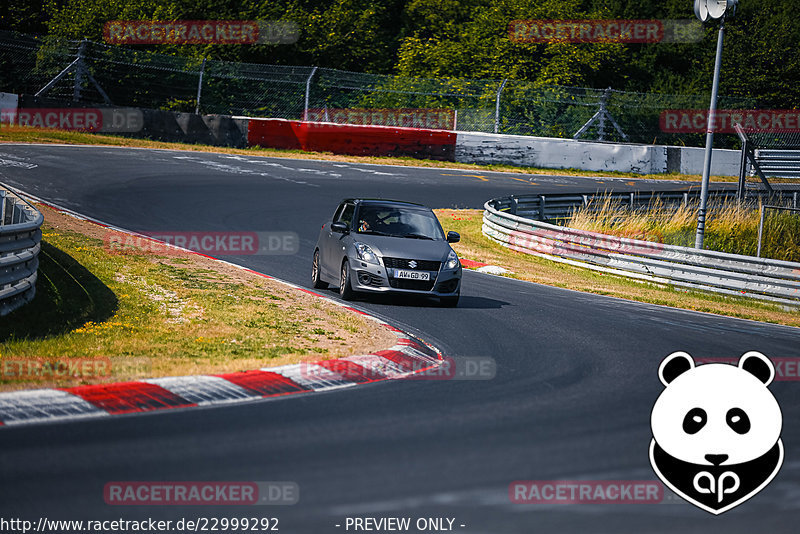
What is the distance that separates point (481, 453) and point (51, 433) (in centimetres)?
281

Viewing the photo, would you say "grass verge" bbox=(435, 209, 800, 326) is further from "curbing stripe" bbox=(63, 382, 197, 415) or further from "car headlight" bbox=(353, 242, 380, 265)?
"curbing stripe" bbox=(63, 382, 197, 415)

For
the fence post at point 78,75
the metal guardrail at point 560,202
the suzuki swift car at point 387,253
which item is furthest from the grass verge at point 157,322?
the fence post at point 78,75

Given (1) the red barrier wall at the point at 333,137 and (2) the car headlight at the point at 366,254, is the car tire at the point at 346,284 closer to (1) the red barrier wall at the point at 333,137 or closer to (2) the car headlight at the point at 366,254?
(2) the car headlight at the point at 366,254

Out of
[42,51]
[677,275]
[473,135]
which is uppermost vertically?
[42,51]

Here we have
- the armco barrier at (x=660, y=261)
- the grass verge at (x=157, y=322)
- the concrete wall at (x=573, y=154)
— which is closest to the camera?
the grass verge at (x=157, y=322)

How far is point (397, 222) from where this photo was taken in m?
14.8

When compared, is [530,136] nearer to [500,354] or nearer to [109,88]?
[109,88]

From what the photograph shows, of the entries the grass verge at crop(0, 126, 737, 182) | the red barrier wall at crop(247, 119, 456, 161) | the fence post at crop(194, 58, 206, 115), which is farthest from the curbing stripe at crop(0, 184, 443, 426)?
the fence post at crop(194, 58, 206, 115)

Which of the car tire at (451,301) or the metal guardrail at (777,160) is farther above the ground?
the metal guardrail at (777,160)

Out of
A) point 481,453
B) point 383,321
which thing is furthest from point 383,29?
point 481,453

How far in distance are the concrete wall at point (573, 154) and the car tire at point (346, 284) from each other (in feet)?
75.4

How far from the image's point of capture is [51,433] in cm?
617

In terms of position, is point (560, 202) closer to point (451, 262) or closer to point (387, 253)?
point (451, 262)

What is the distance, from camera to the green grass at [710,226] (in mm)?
24984
